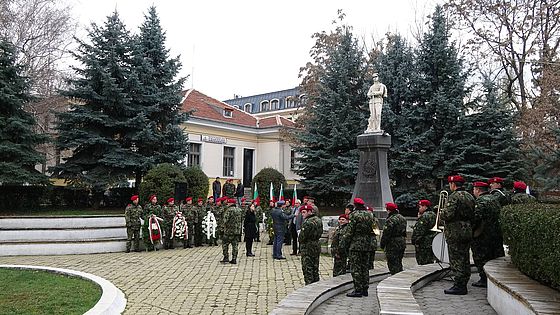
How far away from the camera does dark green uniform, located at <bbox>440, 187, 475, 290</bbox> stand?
761cm

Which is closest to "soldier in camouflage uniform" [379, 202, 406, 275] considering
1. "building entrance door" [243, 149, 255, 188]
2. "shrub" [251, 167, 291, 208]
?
"shrub" [251, 167, 291, 208]

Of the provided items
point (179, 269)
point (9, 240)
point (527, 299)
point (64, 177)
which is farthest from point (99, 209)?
point (527, 299)

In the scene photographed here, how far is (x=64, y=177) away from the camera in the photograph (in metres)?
21.6

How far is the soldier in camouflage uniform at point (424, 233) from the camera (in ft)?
33.9

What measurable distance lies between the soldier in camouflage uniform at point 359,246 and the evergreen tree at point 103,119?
607 inches

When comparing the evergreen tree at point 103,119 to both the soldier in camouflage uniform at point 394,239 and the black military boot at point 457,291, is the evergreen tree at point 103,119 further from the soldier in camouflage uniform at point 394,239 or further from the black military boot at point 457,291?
the black military boot at point 457,291

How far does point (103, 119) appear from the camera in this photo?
71.8 ft

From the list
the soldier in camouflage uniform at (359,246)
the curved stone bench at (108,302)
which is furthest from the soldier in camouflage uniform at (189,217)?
the soldier in camouflage uniform at (359,246)

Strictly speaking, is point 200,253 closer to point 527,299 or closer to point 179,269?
point 179,269

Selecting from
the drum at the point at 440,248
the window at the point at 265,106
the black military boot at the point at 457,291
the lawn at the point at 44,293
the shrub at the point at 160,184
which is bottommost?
the lawn at the point at 44,293

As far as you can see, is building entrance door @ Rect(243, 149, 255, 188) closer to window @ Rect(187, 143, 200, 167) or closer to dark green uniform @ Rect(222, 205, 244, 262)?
window @ Rect(187, 143, 200, 167)

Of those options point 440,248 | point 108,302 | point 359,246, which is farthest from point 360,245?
point 108,302

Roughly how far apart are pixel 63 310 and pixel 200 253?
854cm

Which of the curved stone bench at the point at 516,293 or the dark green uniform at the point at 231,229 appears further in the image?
the dark green uniform at the point at 231,229
